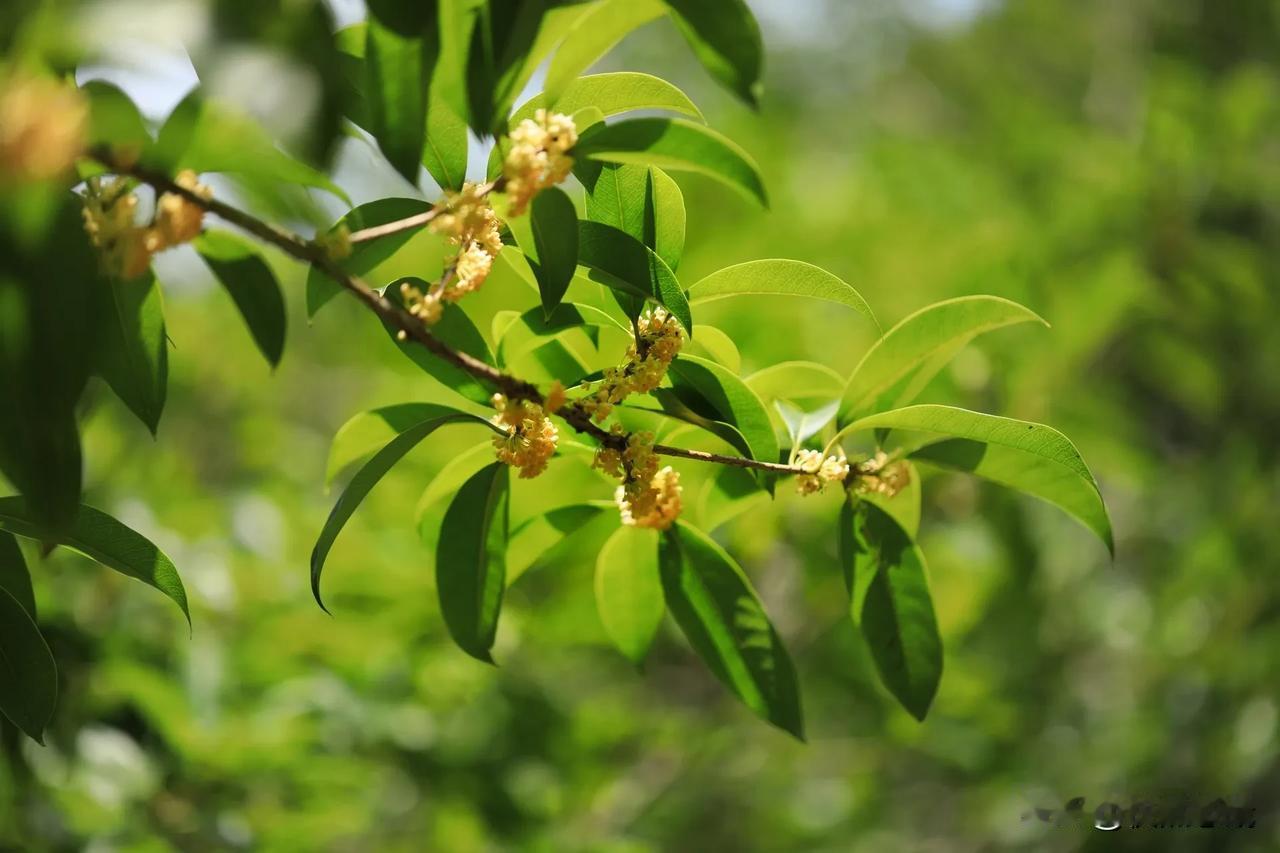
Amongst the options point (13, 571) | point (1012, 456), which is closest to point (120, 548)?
point (13, 571)

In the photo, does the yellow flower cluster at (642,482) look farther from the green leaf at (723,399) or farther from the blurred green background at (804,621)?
the blurred green background at (804,621)

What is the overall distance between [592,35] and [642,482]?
31 centimetres

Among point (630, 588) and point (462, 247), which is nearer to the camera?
point (462, 247)

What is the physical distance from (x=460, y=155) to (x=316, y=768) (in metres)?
1.18

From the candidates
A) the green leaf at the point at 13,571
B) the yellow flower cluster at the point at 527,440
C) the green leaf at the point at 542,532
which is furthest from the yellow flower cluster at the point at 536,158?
the green leaf at the point at 13,571

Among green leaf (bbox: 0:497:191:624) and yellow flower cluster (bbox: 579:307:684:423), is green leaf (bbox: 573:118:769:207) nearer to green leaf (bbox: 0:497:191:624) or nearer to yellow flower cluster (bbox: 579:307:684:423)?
yellow flower cluster (bbox: 579:307:684:423)

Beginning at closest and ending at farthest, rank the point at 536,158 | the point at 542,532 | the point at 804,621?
the point at 536,158 → the point at 542,532 → the point at 804,621

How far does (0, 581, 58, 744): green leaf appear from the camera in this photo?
0.79 metres

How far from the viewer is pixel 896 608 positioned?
0.87 metres

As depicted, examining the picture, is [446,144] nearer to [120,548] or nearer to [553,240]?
[553,240]

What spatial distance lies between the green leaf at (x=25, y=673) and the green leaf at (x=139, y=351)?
0.23 meters

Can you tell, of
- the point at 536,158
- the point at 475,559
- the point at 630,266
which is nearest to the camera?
the point at 536,158

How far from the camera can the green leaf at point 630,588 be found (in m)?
0.92

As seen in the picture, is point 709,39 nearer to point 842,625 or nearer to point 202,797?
point 202,797
